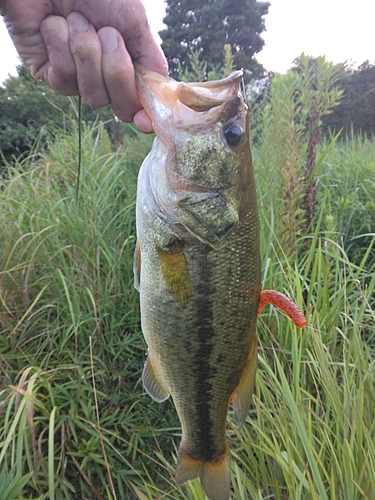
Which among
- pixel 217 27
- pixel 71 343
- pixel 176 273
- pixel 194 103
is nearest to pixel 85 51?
pixel 194 103

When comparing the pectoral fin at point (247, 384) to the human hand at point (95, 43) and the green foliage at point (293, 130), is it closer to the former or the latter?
the human hand at point (95, 43)

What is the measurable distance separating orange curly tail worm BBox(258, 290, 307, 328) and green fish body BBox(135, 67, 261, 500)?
3 centimetres

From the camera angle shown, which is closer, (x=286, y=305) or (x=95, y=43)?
(x=286, y=305)

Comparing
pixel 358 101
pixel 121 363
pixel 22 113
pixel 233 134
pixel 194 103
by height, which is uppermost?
pixel 358 101

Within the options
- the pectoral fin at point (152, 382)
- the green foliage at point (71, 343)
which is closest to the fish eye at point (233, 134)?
the pectoral fin at point (152, 382)

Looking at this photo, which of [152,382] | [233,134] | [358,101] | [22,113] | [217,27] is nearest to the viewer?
[233,134]

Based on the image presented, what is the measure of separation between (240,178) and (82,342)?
164cm

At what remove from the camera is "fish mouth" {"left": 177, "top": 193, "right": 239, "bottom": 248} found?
111 centimetres

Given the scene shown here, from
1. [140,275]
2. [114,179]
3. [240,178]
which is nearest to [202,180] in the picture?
[240,178]

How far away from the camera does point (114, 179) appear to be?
3135 millimetres

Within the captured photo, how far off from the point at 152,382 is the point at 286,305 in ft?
1.93

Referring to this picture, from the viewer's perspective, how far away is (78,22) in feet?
3.89

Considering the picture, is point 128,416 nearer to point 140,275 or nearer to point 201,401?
point 201,401

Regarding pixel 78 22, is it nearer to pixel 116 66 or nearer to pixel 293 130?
pixel 116 66
